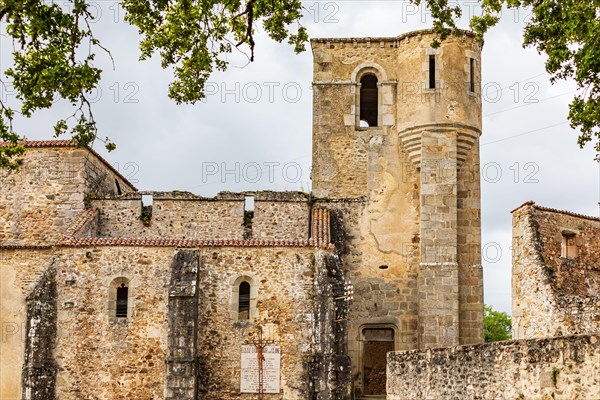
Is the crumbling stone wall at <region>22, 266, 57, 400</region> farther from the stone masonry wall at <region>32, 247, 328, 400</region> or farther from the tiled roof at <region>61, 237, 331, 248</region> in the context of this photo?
the tiled roof at <region>61, 237, 331, 248</region>

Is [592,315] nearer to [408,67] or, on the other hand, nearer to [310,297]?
[310,297]

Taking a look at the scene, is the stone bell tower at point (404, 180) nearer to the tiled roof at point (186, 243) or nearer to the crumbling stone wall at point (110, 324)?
the tiled roof at point (186, 243)

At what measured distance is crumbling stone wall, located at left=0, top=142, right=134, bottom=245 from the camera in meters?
34.2

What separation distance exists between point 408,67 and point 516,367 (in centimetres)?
1934

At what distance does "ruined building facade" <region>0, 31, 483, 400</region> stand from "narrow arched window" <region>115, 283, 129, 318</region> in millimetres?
231

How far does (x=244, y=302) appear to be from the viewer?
31297mm

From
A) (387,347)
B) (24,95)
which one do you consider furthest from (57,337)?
(24,95)

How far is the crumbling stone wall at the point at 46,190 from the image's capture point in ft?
112

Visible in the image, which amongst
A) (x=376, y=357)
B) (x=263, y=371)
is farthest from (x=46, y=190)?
(x=376, y=357)

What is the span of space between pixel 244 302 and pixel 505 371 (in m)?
13.9

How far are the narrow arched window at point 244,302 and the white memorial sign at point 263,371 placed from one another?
1.10 meters

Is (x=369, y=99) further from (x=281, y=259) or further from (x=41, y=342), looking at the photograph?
(x=41, y=342)

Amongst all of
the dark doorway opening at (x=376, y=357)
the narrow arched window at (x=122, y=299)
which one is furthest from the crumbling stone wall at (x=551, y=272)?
the narrow arched window at (x=122, y=299)

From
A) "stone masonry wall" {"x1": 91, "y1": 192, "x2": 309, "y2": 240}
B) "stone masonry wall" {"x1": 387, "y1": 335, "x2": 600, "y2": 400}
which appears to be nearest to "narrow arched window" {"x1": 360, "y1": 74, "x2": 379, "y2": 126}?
"stone masonry wall" {"x1": 91, "y1": 192, "x2": 309, "y2": 240}
